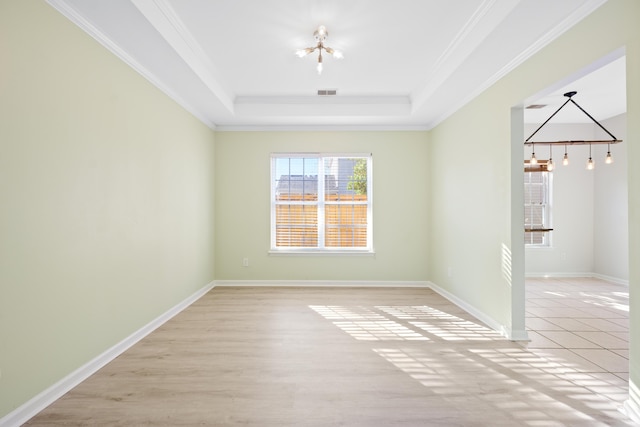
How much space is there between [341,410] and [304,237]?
3494mm

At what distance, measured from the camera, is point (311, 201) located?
5309 mm

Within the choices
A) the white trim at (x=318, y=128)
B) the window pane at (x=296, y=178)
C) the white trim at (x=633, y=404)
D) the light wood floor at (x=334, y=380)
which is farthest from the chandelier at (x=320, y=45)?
the white trim at (x=633, y=404)

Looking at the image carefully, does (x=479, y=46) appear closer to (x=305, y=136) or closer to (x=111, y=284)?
(x=305, y=136)

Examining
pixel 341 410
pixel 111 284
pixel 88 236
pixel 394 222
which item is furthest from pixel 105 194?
pixel 394 222

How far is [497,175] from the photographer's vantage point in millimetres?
3199

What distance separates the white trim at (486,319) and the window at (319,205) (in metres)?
1.47

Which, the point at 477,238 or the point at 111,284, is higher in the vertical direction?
the point at 477,238

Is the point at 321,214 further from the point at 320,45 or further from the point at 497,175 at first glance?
the point at 320,45

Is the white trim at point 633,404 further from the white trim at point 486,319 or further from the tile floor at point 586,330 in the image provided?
the white trim at point 486,319

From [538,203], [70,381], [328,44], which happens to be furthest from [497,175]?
[70,381]

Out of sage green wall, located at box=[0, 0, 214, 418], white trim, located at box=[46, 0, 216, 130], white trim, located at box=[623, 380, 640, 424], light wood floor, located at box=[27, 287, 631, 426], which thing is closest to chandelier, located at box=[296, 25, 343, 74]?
white trim, located at box=[46, 0, 216, 130]

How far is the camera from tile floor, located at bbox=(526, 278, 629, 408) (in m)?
2.35

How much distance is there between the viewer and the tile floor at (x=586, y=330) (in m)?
2.35

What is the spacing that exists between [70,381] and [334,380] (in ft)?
6.08
